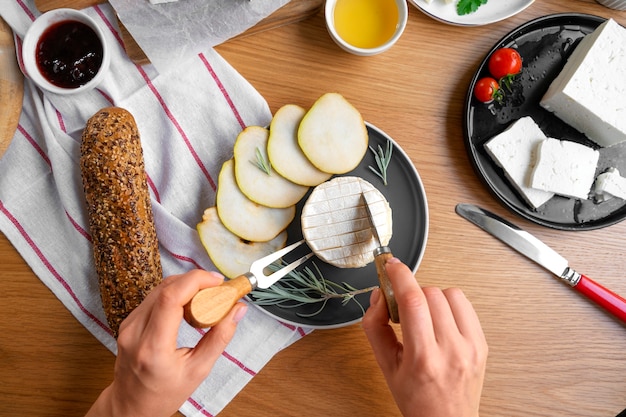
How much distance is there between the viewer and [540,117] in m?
1.48

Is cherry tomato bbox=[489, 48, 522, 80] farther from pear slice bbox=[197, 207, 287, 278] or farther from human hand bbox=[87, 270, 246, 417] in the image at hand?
human hand bbox=[87, 270, 246, 417]

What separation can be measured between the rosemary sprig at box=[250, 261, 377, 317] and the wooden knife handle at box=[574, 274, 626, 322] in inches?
22.3

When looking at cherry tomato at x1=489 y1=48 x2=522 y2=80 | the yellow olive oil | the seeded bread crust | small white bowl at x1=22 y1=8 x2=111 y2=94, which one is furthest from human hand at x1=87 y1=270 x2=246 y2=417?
cherry tomato at x1=489 y1=48 x2=522 y2=80

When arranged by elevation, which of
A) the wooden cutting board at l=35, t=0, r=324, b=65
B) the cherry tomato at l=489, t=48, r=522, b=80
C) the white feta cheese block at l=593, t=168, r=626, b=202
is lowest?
the white feta cheese block at l=593, t=168, r=626, b=202

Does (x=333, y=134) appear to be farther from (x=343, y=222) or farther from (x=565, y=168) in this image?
(x=565, y=168)

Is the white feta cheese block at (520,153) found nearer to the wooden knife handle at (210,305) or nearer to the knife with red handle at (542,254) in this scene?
the knife with red handle at (542,254)

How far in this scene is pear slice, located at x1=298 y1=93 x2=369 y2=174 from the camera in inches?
53.7

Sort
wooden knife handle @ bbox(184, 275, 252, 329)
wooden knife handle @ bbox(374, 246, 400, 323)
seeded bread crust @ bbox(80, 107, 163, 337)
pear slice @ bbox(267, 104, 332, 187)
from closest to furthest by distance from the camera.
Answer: wooden knife handle @ bbox(184, 275, 252, 329), wooden knife handle @ bbox(374, 246, 400, 323), seeded bread crust @ bbox(80, 107, 163, 337), pear slice @ bbox(267, 104, 332, 187)

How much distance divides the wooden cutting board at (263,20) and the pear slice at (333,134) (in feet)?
0.83

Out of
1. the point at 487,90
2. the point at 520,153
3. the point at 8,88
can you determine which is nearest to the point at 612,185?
the point at 520,153

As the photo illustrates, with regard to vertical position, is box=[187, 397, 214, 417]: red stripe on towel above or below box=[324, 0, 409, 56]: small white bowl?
below

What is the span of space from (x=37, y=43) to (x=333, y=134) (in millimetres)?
787

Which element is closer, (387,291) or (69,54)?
(387,291)

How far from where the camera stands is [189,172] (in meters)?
1.44
